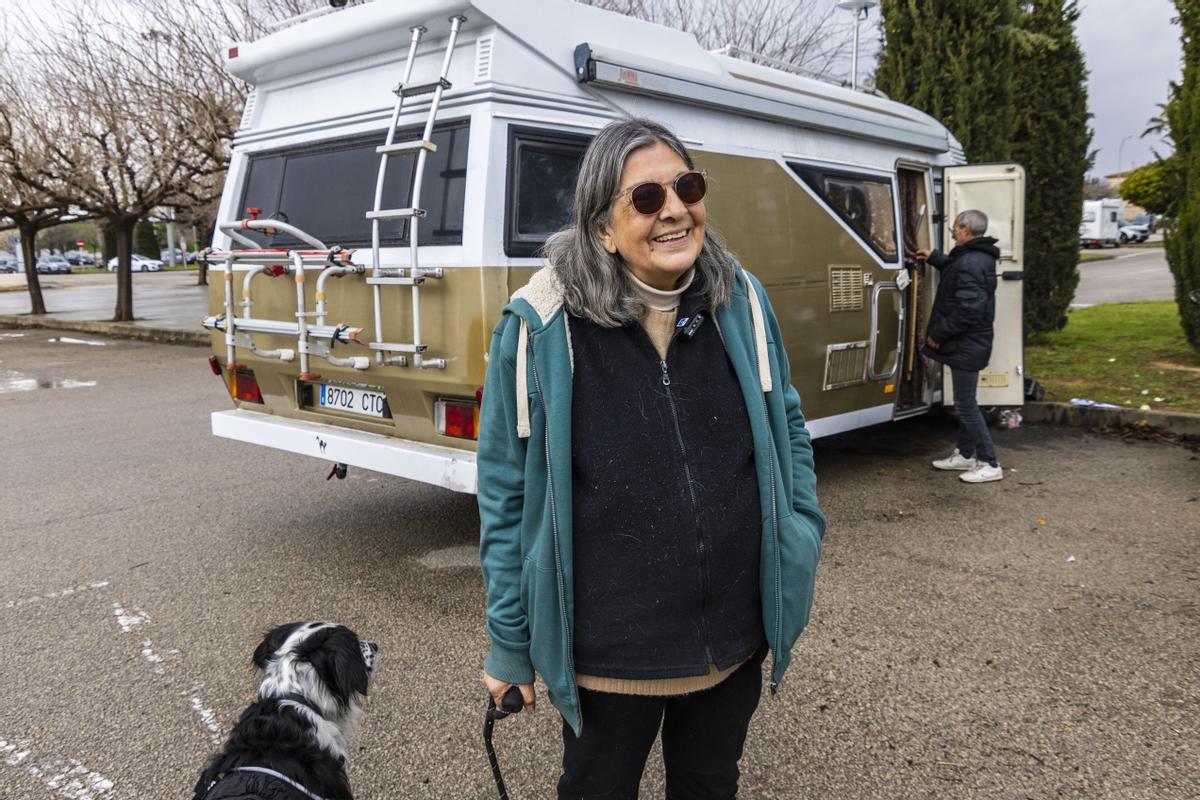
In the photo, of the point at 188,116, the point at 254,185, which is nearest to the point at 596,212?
the point at 254,185

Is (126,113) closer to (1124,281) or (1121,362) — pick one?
(1121,362)

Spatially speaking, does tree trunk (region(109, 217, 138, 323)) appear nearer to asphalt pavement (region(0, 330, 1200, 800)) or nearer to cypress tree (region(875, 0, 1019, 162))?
asphalt pavement (region(0, 330, 1200, 800))

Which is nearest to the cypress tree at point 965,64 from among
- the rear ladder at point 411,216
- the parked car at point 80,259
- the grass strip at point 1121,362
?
the grass strip at point 1121,362

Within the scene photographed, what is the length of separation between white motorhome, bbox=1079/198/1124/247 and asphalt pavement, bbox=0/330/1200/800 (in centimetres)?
4594

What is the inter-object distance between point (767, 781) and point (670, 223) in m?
2.00

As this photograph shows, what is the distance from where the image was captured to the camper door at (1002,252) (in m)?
7.27

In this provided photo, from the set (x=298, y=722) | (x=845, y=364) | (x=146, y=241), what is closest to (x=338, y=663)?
(x=298, y=722)

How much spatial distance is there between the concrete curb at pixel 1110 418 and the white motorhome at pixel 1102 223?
44.5 meters

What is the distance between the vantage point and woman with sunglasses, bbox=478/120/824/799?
1.84m

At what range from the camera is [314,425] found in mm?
5109

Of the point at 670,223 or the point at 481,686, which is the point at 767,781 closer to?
the point at 481,686

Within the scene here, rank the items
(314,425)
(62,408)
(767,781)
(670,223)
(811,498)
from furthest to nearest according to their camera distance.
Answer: (62,408) → (314,425) → (767,781) → (811,498) → (670,223)

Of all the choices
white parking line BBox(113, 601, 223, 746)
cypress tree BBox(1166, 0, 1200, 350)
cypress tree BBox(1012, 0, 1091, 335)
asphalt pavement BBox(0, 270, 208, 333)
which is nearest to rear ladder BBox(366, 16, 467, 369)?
white parking line BBox(113, 601, 223, 746)

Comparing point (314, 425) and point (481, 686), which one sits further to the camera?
point (314, 425)
